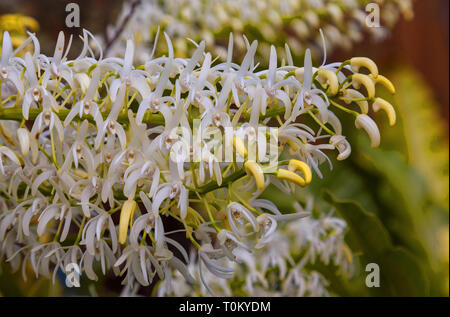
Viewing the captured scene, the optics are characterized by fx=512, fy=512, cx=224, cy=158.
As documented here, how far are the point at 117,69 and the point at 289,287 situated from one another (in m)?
0.37

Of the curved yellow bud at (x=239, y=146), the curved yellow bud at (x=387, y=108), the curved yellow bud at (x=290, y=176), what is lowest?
the curved yellow bud at (x=290, y=176)

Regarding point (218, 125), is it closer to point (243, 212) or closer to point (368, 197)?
point (243, 212)

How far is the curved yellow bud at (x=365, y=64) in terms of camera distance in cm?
Result: 36

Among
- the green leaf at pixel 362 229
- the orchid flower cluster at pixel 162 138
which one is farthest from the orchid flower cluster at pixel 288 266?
the orchid flower cluster at pixel 162 138

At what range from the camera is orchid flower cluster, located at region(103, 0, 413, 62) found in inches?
25.6

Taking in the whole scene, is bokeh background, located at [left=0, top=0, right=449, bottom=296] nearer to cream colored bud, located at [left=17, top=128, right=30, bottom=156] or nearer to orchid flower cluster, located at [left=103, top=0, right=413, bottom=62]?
orchid flower cluster, located at [left=103, top=0, right=413, bottom=62]

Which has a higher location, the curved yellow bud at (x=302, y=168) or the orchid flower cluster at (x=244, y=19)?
the orchid flower cluster at (x=244, y=19)

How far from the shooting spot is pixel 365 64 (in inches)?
14.1

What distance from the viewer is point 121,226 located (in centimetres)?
33

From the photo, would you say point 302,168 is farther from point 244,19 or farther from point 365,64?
point 244,19

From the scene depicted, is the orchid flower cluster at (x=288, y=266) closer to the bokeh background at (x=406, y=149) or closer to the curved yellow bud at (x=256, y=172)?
the bokeh background at (x=406, y=149)

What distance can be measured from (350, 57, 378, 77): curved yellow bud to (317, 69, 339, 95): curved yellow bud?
0.08 ft

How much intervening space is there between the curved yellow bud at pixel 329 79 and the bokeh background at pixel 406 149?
0.98 ft

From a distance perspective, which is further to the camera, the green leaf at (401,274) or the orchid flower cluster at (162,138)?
the green leaf at (401,274)
